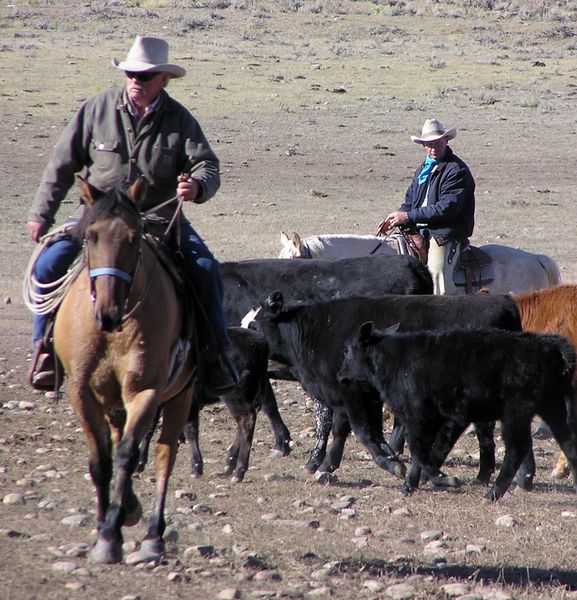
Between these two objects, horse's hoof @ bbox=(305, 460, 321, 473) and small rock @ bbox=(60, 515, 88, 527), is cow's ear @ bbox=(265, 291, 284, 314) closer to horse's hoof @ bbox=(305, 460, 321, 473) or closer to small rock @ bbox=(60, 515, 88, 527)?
horse's hoof @ bbox=(305, 460, 321, 473)

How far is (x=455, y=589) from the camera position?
639 centimetres

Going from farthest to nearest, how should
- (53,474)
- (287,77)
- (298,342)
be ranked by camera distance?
(287,77), (298,342), (53,474)

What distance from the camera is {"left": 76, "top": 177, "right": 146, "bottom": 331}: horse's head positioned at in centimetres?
623

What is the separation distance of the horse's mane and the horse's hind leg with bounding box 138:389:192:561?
4.62ft

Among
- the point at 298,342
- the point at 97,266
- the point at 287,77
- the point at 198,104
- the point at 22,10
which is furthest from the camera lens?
the point at 22,10

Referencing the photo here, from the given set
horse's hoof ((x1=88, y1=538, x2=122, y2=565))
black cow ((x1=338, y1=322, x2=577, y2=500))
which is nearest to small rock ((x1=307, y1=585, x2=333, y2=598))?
horse's hoof ((x1=88, y1=538, x2=122, y2=565))

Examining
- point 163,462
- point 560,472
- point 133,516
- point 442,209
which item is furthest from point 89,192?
point 442,209

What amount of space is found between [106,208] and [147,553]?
1870mm

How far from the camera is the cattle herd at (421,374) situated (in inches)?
344

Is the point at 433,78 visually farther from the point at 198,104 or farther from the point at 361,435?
the point at 361,435

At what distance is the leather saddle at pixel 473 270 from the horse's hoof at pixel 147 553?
6.01 metres

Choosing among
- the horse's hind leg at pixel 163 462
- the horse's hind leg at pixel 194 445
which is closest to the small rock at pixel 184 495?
the horse's hind leg at pixel 194 445

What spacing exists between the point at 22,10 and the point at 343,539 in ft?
160

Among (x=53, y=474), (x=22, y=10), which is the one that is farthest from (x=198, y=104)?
(x=53, y=474)
